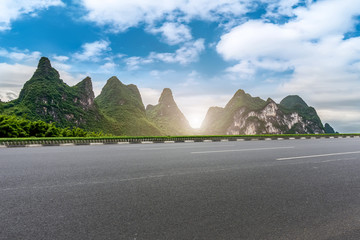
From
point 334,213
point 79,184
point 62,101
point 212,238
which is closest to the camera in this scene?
point 212,238

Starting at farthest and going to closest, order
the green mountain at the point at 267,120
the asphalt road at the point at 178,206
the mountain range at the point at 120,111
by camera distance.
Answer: the green mountain at the point at 267,120, the mountain range at the point at 120,111, the asphalt road at the point at 178,206

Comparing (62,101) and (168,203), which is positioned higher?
(62,101)

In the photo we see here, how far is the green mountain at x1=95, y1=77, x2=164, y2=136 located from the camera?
108000 mm

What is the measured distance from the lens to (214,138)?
26250mm

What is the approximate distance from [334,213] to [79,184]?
4.13 metres

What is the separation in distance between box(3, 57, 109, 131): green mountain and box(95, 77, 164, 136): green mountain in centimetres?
997

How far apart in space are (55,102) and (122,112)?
38374 mm

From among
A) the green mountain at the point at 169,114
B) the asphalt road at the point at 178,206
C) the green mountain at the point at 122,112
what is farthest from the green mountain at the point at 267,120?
the asphalt road at the point at 178,206

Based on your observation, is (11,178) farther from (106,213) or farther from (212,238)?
(212,238)

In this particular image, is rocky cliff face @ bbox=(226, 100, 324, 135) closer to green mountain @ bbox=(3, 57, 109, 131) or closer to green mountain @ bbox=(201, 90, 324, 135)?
green mountain @ bbox=(201, 90, 324, 135)

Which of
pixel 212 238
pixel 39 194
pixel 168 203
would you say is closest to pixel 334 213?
pixel 212 238

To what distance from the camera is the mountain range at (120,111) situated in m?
80.1

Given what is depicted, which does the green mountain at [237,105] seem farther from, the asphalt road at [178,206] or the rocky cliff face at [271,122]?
the asphalt road at [178,206]

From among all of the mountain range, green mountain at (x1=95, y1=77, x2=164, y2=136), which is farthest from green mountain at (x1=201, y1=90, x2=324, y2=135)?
green mountain at (x1=95, y1=77, x2=164, y2=136)
